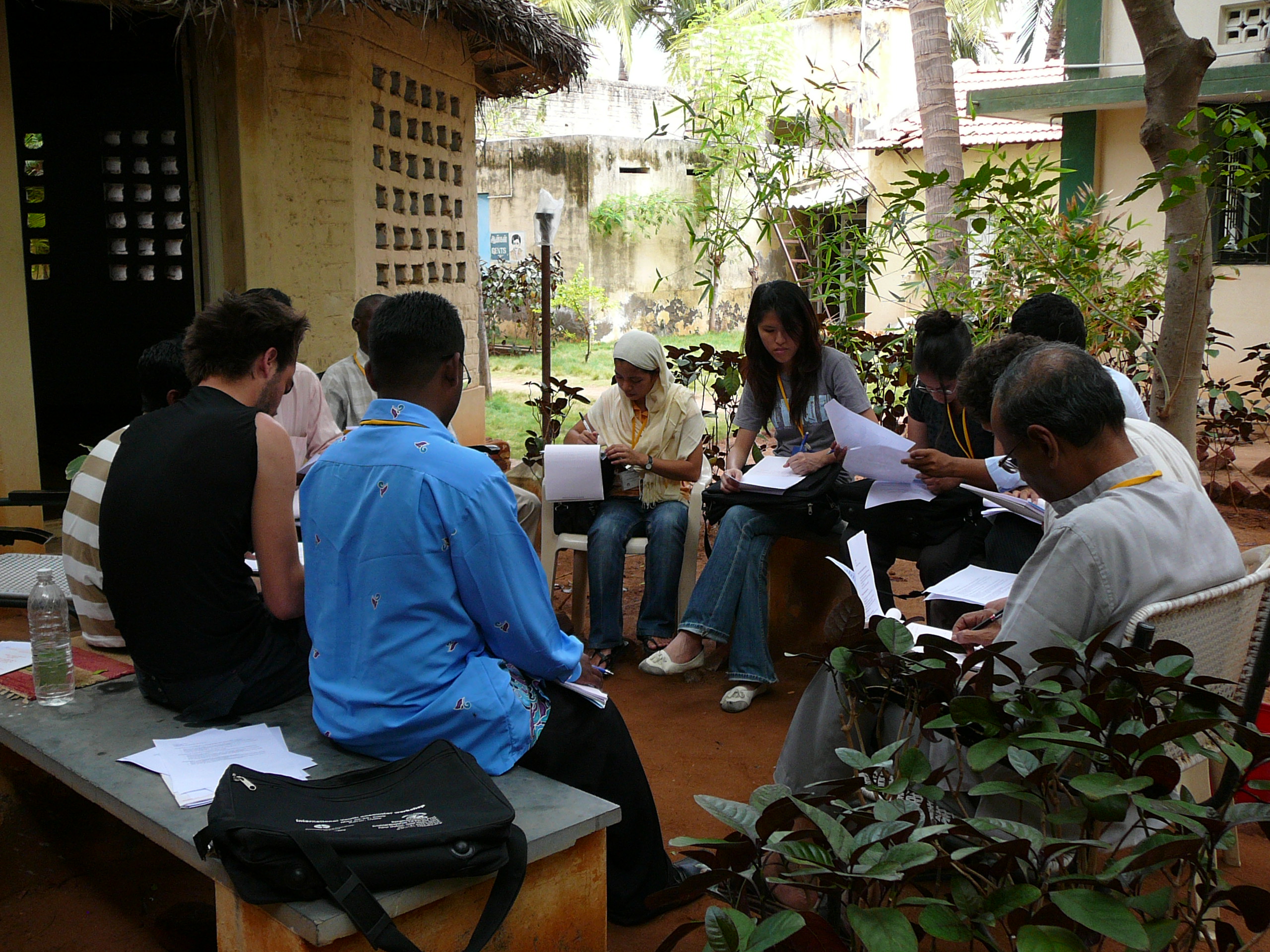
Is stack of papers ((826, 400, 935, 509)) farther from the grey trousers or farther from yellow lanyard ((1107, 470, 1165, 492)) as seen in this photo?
the grey trousers

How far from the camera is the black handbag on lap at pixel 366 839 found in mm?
1726

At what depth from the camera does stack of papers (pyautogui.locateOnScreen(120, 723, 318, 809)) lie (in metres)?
2.19

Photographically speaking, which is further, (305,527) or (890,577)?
(890,577)

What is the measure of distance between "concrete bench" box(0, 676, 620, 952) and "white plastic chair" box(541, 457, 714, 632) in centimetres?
203

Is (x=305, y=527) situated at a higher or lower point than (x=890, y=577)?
higher

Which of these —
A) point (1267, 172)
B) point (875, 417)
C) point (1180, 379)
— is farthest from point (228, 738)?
point (1267, 172)

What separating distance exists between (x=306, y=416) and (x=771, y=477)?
2.12 metres

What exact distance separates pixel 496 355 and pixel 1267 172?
1411 centimetres

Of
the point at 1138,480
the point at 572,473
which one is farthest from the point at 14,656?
the point at 1138,480

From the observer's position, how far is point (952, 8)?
78.6ft

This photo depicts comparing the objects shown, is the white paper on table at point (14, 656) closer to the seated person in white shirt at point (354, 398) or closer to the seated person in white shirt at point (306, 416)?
the seated person in white shirt at point (306, 416)

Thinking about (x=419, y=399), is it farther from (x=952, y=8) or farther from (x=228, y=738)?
(x=952, y=8)

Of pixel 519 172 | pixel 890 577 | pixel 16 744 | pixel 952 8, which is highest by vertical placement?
pixel 952 8

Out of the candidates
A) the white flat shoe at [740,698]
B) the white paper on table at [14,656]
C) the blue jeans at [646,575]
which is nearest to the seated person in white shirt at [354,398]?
the blue jeans at [646,575]
